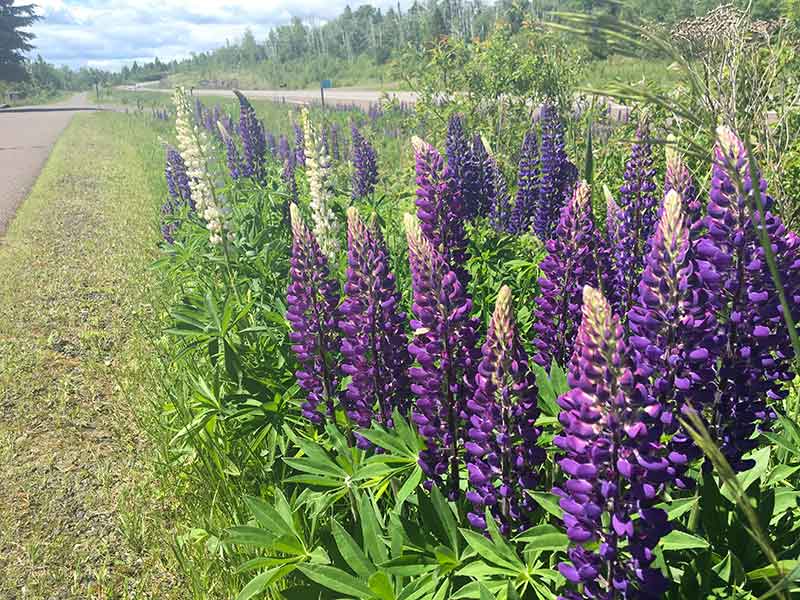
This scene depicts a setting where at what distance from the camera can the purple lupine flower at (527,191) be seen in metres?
4.61

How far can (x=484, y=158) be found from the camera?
4.89m

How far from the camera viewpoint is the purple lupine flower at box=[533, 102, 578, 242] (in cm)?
403

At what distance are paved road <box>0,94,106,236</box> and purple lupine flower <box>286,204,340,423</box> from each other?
31.1 feet

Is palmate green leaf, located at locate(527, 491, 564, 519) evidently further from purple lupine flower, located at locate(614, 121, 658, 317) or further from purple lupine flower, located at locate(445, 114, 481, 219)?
purple lupine flower, located at locate(445, 114, 481, 219)

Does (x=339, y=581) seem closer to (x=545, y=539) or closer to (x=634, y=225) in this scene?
(x=545, y=539)

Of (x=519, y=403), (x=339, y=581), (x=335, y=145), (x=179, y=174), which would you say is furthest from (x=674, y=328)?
(x=335, y=145)

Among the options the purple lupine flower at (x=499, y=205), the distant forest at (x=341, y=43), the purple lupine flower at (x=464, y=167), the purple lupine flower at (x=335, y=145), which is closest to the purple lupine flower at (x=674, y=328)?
the purple lupine flower at (x=464, y=167)

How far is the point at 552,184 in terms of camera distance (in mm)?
4152

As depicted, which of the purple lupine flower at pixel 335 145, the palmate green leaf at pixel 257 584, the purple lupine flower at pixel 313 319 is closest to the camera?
the palmate green leaf at pixel 257 584

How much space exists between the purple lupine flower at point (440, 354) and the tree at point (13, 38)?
59536 millimetres

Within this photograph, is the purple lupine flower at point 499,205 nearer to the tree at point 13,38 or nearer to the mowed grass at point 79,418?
the mowed grass at point 79,418

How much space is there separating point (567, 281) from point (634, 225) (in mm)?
886

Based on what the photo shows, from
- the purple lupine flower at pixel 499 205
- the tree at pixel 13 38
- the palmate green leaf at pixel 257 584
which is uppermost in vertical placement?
the tree at pixel 13 38

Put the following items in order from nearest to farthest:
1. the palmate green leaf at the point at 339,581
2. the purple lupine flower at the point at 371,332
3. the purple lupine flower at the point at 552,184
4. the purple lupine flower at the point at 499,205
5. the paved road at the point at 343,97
→ the palmate green leaf at the point at 339,581
the purple lupine flower at the point at 371,332
the purple lupine flower at the point at 552,184
the purple lupine flower at the point at 499,205
the paved road at the point at 343,97
